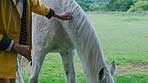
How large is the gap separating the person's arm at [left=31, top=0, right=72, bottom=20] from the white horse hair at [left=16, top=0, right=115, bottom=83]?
0.19 feet

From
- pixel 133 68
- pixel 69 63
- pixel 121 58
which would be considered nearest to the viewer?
pixel 69 63

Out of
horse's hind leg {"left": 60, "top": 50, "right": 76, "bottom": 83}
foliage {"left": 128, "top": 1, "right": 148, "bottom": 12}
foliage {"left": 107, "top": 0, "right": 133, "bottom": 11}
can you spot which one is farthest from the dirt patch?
foliage {"left": 107, "top": 0, "right": 133, "bottom": 11}

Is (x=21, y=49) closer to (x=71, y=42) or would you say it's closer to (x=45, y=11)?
(x=45, y=11)

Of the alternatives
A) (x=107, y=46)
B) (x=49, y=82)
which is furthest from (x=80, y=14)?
(x=107, y=46)

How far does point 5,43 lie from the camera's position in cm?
194

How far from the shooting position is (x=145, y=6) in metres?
16.8

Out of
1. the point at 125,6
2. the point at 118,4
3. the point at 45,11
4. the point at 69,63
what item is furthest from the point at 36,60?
the point at 125,6

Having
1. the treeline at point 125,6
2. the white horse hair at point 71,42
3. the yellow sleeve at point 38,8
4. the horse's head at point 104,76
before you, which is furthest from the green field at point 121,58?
the treeline at point 125,6

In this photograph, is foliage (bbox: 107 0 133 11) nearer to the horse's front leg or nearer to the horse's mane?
the horse's front leg

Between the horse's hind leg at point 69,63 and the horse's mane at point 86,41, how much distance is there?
669 mm

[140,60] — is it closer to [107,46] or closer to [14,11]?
[107,46]

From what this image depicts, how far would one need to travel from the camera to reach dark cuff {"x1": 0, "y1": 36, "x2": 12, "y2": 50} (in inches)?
76.1

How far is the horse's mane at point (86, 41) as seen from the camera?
244 cm

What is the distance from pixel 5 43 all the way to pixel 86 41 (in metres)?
0.81
